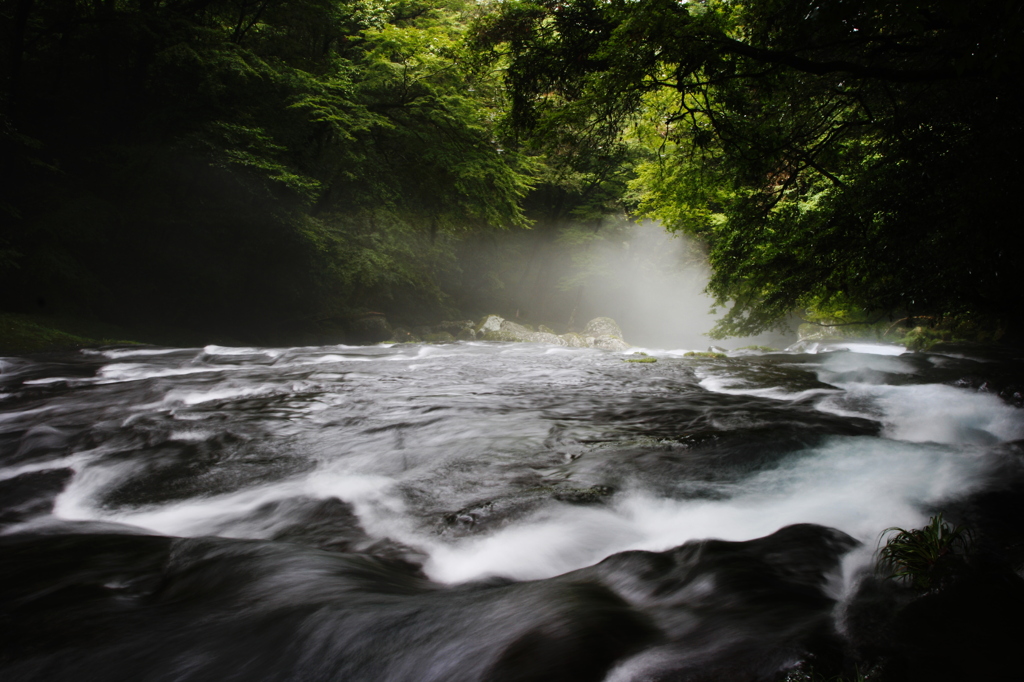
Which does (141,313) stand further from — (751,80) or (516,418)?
(751,80)

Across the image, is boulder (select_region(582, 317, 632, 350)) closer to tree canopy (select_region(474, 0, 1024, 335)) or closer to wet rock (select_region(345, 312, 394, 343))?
wet rock (select_region(345, 312, 394, 343))

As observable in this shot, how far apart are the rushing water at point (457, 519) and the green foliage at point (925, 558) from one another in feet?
0.66

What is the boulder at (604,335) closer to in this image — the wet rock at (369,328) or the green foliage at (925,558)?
the wet rock at (369,328)

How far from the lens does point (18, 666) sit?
1.74 meters

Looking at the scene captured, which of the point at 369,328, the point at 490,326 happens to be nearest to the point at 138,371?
the point at 369,328

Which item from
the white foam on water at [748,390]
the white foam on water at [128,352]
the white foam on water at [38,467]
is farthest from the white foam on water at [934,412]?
the white foam on water at [128,352]

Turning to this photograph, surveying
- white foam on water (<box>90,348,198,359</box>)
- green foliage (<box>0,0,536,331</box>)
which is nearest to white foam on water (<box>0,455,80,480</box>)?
white foam on water (<box>90,348,198,359</box>)

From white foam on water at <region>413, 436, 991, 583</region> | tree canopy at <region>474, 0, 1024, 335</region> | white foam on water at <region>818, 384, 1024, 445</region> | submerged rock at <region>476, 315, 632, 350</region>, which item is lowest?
white foam on water at <region>413, 436, 991, 583</region>

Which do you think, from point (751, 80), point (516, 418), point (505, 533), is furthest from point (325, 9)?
point (505, 533)

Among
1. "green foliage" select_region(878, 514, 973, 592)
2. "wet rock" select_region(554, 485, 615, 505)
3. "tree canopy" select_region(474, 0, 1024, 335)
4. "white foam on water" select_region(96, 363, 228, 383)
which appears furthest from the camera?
"white foam on water" select_region(96, 363, 228, 383)

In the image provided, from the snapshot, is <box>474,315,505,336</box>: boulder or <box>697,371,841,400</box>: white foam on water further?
<box>474,315,505,336</box>: boulder

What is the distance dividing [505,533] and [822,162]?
6878mm

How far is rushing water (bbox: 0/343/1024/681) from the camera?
182 cm

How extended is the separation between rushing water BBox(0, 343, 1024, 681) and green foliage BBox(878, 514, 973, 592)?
0.20 meters
